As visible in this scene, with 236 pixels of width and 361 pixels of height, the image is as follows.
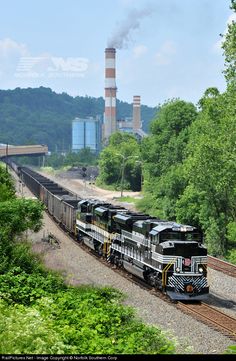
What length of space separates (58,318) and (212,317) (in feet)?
28.5

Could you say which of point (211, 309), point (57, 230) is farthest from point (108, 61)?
point (211, 309)

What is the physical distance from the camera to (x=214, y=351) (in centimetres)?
1827

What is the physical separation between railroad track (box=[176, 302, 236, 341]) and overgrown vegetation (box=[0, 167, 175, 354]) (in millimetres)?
2959

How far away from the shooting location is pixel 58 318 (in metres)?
16.3

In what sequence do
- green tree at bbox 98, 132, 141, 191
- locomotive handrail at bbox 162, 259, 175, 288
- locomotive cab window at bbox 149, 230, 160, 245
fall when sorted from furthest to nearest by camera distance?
green tree at bbox 98, 132, 141, 191, locomotive cab window at bbox 149, 230, 160, 245, locomotive handrail at bbox 162, 259, 175, 288

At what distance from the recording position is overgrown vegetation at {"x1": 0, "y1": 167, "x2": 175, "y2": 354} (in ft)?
40.4

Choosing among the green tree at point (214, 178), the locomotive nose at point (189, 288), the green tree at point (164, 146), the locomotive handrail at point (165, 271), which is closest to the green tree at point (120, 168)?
the green tree at point (164, 146)

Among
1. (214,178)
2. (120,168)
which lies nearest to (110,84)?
(120,168)

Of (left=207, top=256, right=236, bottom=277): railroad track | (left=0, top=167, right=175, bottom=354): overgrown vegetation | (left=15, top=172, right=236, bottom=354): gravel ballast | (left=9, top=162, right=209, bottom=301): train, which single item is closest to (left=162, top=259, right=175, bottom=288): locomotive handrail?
(left=9, top=162, right=209, bottom=301): train

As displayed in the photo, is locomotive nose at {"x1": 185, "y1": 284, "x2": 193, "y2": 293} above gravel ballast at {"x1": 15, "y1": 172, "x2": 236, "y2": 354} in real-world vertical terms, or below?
above

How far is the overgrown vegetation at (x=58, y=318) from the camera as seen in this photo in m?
12.3

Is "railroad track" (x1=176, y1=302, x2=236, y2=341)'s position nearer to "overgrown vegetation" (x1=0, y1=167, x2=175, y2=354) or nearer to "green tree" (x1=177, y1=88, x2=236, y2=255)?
"overgrown vegetation" (x1=0, y1=167, x2=175, y2=354)

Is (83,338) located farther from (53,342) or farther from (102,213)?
(102,213)

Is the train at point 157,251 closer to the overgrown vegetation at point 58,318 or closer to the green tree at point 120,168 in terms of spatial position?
the overgrown vegetation at point 58,318
